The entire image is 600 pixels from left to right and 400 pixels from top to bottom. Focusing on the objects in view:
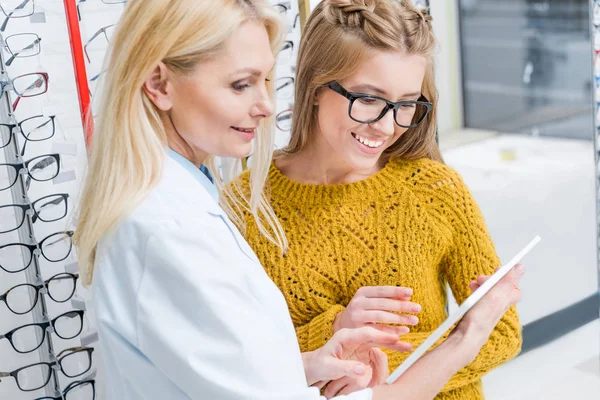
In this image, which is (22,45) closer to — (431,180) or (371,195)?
Result: (371,195)

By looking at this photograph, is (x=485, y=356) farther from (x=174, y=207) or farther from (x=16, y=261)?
(x=16, y=261)

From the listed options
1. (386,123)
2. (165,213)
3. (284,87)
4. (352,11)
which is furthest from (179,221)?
(284,87)

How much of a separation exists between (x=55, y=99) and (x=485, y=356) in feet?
3.38

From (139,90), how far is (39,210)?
711 millimetres

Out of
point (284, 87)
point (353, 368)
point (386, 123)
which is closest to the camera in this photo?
point (353, 368)

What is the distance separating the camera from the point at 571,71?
3.71 metres

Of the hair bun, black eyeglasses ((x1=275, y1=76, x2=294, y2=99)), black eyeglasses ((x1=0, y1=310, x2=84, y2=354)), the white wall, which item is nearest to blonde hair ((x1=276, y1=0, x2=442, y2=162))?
the hair bun

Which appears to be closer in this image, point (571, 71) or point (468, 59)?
point (468, 59)

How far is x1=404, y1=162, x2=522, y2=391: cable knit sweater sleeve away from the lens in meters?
1.52

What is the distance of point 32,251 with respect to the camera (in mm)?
1671

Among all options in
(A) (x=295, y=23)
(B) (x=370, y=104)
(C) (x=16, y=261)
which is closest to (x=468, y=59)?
(A) (x=295, y=23)

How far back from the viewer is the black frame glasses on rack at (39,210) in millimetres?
1631

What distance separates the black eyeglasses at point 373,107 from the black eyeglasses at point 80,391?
90 cm

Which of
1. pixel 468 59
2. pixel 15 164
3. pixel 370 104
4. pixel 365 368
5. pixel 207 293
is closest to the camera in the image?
pixel 207 293
